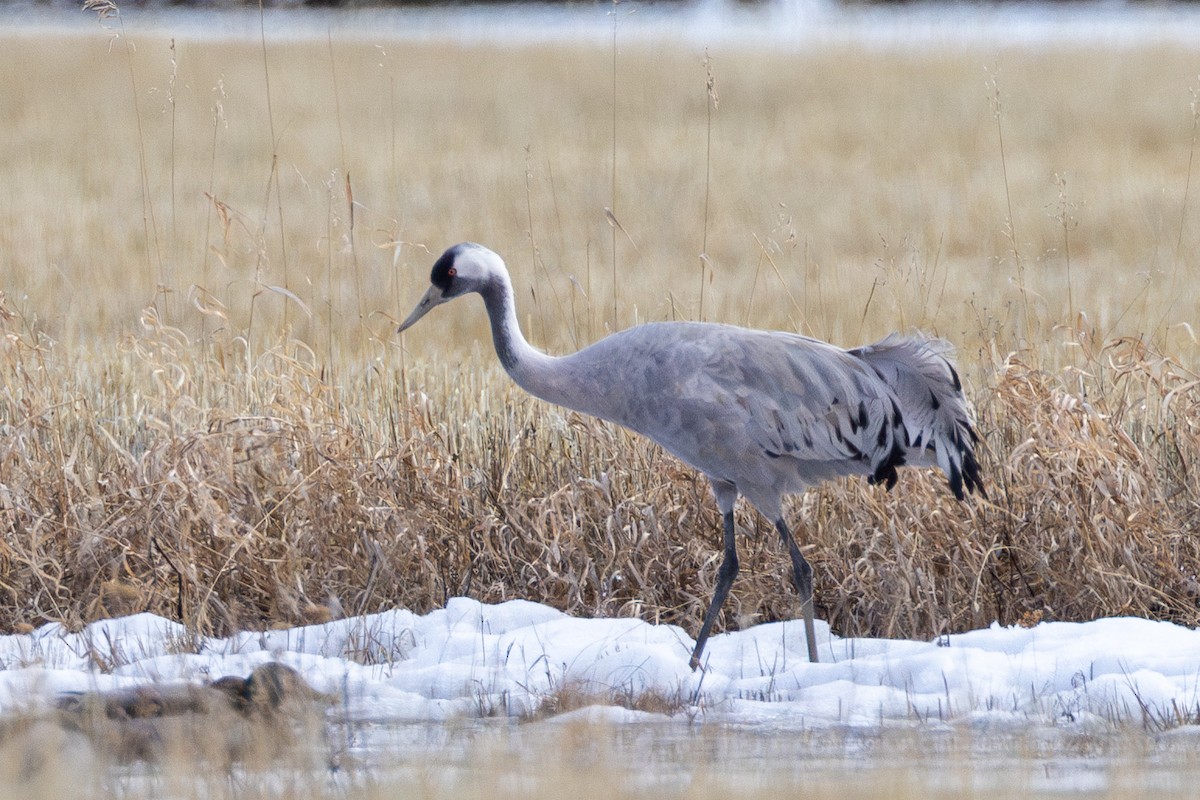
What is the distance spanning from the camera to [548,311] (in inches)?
514

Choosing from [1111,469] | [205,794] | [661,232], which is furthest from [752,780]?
[661,232]

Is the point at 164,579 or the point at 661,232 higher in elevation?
the point at 661,232

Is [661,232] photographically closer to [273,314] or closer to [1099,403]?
[273,314]

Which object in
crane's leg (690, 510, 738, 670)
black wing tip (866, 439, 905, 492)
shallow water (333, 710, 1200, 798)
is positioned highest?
black wing tip (866, 439, 905, 492)

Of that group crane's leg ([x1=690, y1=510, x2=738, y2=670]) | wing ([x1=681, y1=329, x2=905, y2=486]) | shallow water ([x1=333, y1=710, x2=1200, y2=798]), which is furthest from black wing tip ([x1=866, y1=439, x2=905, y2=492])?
shallow water ([x1=333, y1=710, x2=1200, y2=798])

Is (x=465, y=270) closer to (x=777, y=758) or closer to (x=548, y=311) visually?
(x=777, y=758)

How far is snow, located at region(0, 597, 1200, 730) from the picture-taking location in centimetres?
469

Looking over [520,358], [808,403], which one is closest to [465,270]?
[520,358]

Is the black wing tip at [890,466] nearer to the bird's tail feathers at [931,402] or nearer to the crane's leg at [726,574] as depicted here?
the bird's tail feathers at [931,402]

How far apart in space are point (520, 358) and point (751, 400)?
2.39 feet

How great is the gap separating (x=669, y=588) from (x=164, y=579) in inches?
66.0

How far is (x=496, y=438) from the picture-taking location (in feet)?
21.9

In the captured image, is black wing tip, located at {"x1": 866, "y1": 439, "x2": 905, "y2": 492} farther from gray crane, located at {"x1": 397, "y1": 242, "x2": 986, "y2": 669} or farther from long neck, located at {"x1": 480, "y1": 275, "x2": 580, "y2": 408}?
long neck, located at {"x1": 480, "y1": 275, "x2": 580, "y2": 408}

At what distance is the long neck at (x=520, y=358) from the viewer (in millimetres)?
5516
